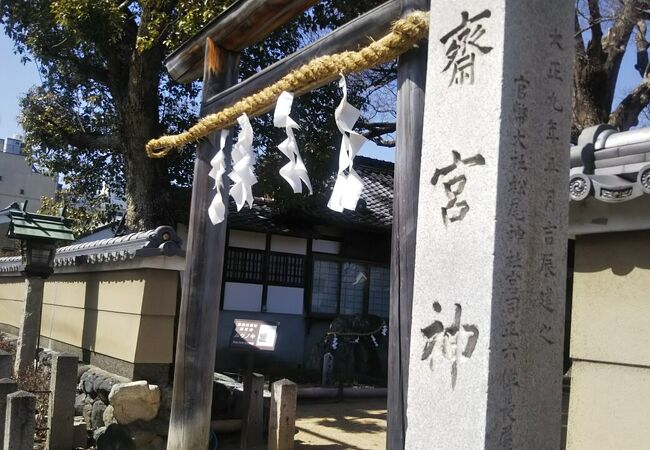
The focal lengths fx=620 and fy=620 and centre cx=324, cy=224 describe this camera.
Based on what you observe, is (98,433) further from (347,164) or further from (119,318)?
(347,164)

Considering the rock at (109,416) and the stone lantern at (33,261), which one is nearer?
the rock at (109,416)

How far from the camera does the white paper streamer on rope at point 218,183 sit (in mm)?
5324

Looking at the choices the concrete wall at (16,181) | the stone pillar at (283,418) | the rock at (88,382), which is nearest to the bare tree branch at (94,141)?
the rock at (88,382)

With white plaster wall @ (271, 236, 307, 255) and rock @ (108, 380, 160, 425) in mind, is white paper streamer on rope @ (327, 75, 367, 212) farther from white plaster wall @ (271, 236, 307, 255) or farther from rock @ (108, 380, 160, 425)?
→ white plaster wall @ (271, 236, 307, 255)

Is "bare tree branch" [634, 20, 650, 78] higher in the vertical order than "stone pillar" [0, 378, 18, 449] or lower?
→ higher

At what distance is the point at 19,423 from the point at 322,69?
3859 mm

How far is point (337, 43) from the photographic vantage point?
13.5 feet

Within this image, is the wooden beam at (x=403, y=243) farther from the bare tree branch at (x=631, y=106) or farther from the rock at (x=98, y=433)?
the bare tree branch at (x=631, y=106)

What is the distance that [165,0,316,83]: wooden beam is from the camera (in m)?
5.01

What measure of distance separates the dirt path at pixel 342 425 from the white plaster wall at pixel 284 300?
10.1 ft

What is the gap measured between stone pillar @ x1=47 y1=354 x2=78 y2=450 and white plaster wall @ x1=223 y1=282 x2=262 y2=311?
259 inches

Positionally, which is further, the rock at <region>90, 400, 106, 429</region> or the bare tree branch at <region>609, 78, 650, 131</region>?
the bare tree branch at <region>609, 78, 650, 131</region>

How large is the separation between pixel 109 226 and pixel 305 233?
489 cm

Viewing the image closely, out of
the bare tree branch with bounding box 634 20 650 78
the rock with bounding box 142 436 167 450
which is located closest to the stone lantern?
the rock with bounding box 142 436 167 450
